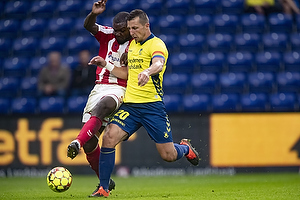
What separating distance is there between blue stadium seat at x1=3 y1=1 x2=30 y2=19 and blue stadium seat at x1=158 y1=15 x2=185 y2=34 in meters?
3.63

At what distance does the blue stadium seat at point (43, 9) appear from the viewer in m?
13.5

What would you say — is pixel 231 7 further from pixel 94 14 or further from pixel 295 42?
pixel 94 14

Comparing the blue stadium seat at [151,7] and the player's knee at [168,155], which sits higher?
the blue stadium seat at [151,7]

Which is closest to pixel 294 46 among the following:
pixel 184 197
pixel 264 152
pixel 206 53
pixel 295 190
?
pixel 206 53

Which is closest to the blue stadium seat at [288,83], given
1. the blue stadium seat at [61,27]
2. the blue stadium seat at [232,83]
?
the blue stadium seat at [232,83]

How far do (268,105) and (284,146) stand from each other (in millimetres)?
1543

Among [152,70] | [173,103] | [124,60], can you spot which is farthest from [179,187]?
[173,103]

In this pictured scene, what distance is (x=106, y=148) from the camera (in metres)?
5.80

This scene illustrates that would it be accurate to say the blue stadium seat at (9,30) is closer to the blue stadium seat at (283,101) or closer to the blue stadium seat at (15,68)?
the blue stadium seat at (15,68)

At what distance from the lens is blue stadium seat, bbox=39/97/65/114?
1102cm

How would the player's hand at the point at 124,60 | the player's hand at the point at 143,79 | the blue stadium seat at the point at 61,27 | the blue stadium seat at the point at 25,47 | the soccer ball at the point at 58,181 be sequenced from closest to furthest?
the player's hand at the point at 143,79, the soccer ball at the point at 58,181, the player's hand at the point at 124,60, the blue stadium seat at the point at 25,47, the blue stadium seat at the point at 61,27

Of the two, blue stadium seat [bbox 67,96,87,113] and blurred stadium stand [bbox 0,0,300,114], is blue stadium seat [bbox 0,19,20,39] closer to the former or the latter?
blurred stadium stand [bbox 0,0,300,114]

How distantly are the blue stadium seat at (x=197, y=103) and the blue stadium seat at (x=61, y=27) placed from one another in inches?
150

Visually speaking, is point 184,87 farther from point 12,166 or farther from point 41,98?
point 12,166
